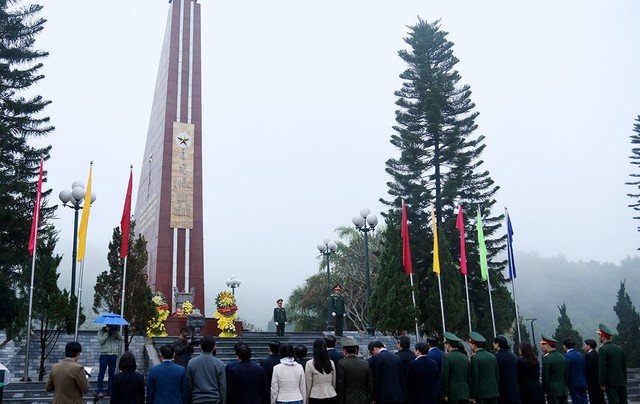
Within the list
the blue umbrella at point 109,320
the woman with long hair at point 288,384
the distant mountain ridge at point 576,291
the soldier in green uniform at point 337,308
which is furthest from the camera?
the distant mountain ridge at point 576,291

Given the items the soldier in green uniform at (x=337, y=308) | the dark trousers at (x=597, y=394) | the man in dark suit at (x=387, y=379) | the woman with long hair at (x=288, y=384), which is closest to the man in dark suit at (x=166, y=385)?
the woman with long hair at (x=288, y=384)

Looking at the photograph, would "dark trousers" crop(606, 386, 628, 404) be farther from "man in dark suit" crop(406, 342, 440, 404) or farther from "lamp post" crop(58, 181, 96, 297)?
"lamp post" crop(58, 181, 96, 297)

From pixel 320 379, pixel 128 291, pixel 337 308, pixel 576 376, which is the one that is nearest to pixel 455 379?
pixel 320 379

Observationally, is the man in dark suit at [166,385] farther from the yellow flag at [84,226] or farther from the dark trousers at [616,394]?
the yellow flag at [84,226]

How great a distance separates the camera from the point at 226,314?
52.0 feet

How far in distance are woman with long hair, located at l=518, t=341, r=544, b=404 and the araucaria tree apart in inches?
601

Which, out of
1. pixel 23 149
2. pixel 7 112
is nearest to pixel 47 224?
pixel 23 149

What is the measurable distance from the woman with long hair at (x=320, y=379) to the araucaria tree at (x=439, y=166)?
16.7 m

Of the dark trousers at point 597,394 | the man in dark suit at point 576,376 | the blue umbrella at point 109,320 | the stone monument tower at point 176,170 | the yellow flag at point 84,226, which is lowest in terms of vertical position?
the dark trousers at point 597,394

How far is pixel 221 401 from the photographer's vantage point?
5566 millimetres

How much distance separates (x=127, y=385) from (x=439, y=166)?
2107 cm

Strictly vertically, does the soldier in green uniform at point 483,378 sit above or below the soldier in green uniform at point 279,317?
below

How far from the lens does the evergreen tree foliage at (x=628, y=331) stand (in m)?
27.6

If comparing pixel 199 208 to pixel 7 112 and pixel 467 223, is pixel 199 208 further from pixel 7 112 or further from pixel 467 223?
pixel 467 223
